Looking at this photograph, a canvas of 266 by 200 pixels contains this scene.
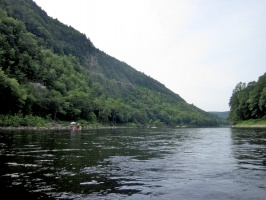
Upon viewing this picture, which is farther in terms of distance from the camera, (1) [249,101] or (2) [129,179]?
(1) [249,101]

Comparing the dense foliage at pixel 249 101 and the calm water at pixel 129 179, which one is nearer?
the calm water at pixel 129 179

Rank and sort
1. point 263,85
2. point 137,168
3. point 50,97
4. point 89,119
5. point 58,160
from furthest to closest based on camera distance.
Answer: point 89,119
point 263,85
point 50,97
point 58,160
point 137,168

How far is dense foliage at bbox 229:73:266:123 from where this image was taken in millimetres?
124412

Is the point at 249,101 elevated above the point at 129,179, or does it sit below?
above

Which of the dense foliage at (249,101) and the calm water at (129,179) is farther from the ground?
the dense foliage at (249,101)

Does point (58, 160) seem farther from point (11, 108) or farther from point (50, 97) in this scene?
point (50, 97)

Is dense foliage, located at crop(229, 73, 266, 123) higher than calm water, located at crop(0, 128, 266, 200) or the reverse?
higher

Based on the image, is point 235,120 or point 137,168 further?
point 235,120

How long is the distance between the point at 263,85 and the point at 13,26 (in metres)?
117

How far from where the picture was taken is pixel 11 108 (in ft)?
274

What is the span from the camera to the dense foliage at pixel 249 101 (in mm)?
124412

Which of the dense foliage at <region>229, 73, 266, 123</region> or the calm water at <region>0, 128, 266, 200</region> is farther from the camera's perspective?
the dense foliage at <region>229, 73, 266, 123</region>

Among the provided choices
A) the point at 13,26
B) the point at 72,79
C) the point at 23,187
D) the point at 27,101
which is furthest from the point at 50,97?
the point at 23,187

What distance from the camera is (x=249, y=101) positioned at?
421 feet
